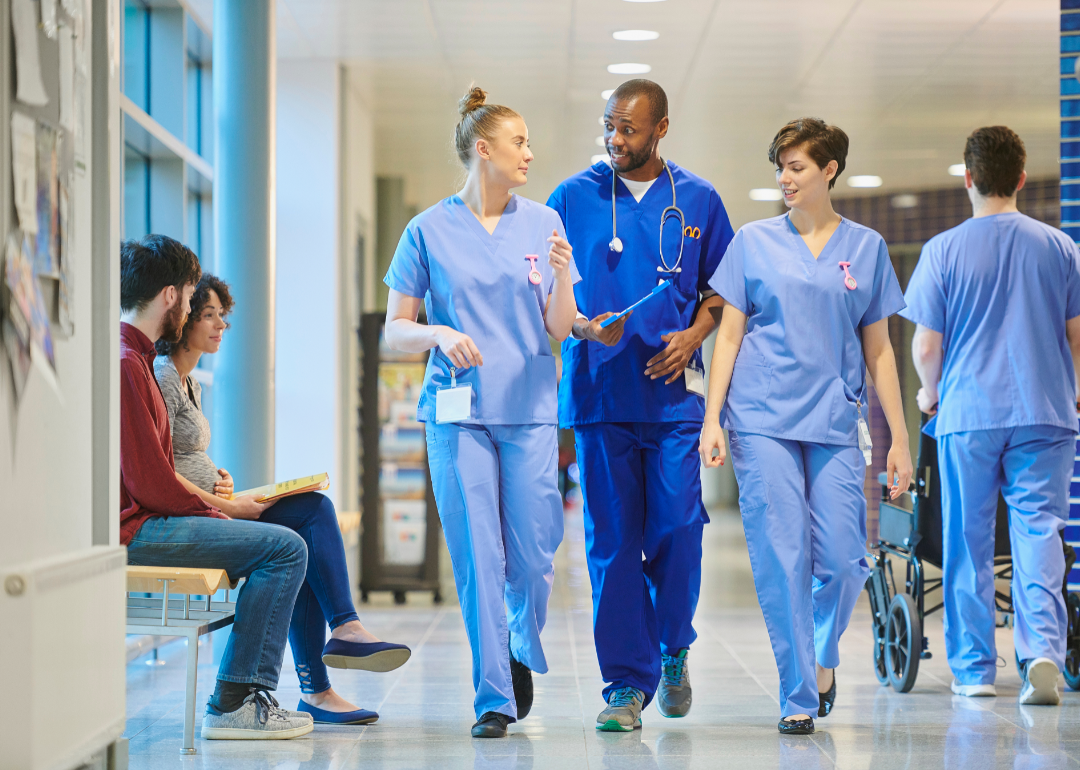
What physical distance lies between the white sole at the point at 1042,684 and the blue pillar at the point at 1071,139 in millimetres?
Answer: 1000

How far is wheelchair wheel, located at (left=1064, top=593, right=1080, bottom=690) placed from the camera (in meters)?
3.47

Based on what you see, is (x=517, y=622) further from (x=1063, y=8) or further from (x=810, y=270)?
(x=1063, y=8)

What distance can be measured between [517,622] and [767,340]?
36.5 inches

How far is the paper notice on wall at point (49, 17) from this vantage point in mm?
1784

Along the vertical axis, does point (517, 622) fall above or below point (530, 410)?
below

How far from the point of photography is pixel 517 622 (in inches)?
110

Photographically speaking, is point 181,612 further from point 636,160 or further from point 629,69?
point 629,69

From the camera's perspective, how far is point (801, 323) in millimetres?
2811

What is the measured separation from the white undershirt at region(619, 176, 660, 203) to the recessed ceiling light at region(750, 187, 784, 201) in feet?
27.0

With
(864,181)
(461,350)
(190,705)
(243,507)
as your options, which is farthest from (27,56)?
(864,181)

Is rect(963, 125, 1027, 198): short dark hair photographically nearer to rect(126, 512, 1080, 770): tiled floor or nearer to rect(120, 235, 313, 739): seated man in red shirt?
rect(126, 512, 1080, 770): tiled floor

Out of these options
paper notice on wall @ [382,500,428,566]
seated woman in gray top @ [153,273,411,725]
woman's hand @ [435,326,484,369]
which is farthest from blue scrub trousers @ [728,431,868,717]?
paper notice on wall @ [382,500,428,566]

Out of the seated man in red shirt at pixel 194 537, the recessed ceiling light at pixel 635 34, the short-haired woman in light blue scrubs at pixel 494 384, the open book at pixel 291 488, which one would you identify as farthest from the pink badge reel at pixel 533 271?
the recessed ceiling light at pixel 635 34

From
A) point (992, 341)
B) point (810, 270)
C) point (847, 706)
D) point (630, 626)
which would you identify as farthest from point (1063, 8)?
point (630, 626)
